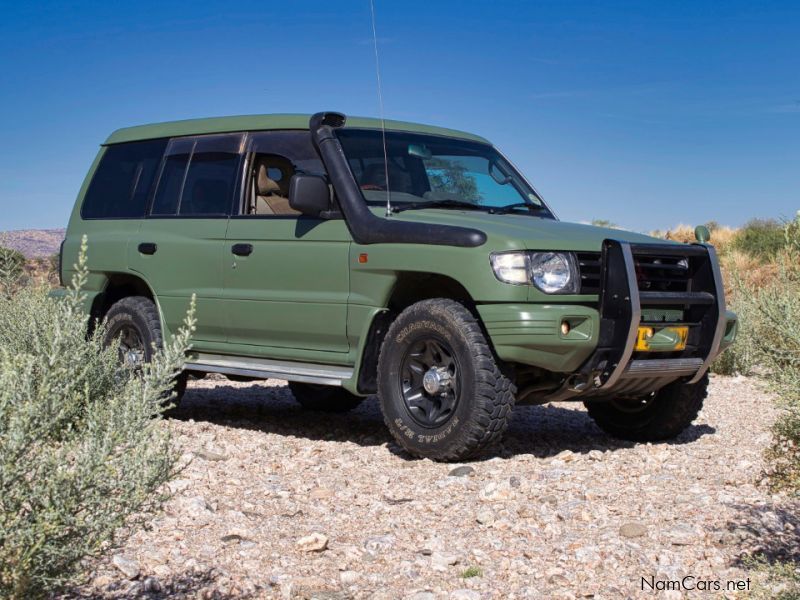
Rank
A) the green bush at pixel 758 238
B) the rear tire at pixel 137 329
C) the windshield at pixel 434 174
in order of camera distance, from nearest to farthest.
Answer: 1. the windshield at pixel 434 174
2. the rear tire at pixel 137 329
3. the green bush at pixel 758 238

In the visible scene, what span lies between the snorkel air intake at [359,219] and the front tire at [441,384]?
42cm

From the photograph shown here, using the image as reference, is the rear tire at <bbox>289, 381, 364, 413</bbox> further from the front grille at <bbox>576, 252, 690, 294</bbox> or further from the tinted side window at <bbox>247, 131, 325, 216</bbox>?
the front grille at <bbox>576, 252, 690, 294</bbox>

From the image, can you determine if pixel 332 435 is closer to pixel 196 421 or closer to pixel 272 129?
pixel 196 421

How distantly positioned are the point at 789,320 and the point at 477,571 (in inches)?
66.1

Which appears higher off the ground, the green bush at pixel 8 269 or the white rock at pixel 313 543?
the green bush at pixel 8 269

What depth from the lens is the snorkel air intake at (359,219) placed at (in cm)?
647

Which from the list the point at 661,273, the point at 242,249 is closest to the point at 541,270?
the point at 661,273

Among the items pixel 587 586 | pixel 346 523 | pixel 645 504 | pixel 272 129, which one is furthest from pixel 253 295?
pixel 587 586

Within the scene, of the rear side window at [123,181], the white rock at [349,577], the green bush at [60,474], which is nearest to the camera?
the green bush at [60,474]

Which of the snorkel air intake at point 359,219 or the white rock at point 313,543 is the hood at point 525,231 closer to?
the snorkel air intake at point 359,219

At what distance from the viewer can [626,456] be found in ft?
23.1

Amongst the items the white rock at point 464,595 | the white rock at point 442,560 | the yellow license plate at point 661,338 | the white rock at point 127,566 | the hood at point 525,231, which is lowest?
the white rock at point 127,566

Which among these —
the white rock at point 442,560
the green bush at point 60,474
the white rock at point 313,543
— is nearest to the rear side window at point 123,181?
the white rock at point 313,543

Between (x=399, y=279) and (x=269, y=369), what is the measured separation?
126 centimetres
